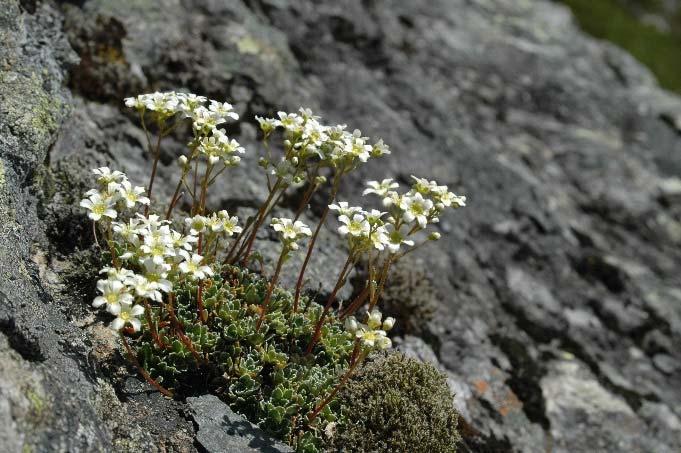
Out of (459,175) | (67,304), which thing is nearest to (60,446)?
(67,304)

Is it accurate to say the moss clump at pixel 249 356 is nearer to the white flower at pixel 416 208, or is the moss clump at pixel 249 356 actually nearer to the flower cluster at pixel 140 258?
the flower cluster at pixel 140 258

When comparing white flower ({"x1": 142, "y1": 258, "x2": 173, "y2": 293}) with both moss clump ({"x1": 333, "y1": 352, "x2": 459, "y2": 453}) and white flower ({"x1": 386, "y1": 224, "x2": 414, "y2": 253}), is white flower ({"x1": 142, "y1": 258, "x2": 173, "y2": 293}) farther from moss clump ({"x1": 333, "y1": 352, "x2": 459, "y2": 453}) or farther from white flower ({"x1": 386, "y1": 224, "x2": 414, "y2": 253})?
moss clump ({"x1": 333, "y1": 352, "x2": 459, "y2": 453})

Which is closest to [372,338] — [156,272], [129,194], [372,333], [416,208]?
[372,333]

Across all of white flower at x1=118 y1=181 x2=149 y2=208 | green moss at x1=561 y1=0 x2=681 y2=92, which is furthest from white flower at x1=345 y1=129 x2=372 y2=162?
green moss at x1=561 y1=0 x2=681 y2=92

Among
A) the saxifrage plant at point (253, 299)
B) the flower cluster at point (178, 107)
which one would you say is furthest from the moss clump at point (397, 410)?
the flower cluster at point (178, 107)

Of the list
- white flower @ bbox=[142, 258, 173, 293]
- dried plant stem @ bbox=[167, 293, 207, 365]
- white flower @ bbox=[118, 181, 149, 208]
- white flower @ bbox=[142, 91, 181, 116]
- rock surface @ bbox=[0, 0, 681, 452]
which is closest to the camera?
white flower @ bbox=[142, 258, 173, 293]

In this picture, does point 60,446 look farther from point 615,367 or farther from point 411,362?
point 615,367

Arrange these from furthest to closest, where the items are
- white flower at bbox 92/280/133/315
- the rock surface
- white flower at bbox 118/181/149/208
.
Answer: the rock surface → white flower at bbox 118/181/149/208 → white flower at bbox 92/280/133/315
